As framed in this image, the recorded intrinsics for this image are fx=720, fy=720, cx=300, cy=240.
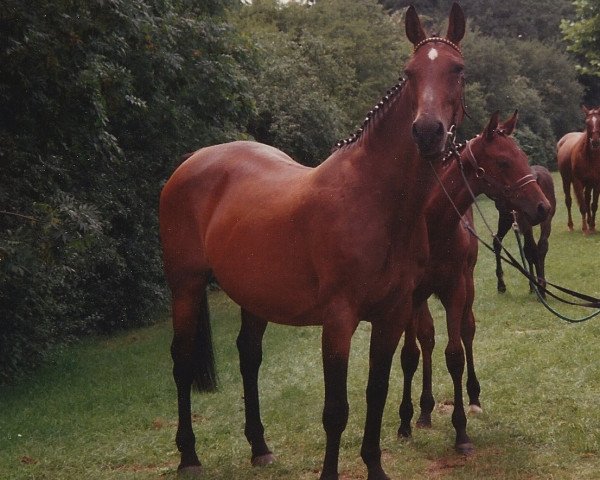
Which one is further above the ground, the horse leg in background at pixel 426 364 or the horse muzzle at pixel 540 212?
the horse muzzle at pixel 540 212

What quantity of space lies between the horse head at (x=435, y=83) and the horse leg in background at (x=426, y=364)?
239 cm

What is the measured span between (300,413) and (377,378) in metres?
2.24

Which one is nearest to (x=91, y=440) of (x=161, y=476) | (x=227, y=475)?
(x=161, y=476)

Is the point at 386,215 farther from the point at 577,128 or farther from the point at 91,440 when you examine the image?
the point at 577,128

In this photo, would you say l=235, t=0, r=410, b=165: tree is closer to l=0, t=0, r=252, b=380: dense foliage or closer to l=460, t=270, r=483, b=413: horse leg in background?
l=0, t=0, r=252, b=380: dense foliage

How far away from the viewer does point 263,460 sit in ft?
16.7

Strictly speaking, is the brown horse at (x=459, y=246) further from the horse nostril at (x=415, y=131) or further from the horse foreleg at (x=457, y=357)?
the horse nostril at (x=415, y=131)

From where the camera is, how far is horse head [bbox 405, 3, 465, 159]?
10.9 feet

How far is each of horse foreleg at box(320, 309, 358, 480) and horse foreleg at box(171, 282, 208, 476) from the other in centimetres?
131

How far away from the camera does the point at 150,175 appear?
12000 mm

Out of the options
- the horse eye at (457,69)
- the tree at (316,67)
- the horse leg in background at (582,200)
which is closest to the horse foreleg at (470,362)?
the horse eye at (457,69)

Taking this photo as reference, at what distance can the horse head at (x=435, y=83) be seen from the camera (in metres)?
3.33

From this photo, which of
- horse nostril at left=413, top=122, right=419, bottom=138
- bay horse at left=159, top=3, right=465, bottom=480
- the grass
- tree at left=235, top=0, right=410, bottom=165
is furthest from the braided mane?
tree at left=235, top=0, right=410, bottom=165

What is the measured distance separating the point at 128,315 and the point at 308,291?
8.85m
